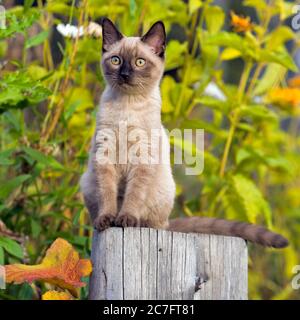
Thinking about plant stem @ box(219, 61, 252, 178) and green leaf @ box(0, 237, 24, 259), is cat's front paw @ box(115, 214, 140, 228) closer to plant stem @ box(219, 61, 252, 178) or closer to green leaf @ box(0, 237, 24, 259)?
green leaf @ box(0, 237, 24, 259)

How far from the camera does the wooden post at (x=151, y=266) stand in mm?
2432

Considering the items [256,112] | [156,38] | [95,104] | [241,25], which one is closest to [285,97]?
[256,112]

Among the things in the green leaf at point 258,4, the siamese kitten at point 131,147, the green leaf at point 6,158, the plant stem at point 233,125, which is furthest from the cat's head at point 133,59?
the green leaf at point 258,4

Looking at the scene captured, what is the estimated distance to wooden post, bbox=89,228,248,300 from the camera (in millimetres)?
2432

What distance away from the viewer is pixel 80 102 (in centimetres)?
361

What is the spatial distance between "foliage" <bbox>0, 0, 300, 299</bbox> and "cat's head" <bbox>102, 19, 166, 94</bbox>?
36 cm

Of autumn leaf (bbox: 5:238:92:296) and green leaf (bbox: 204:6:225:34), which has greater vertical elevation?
green leaf (bbox: 204:6:225:34)

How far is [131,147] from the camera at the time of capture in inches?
109

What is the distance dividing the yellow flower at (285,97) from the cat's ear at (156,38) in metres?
1.31

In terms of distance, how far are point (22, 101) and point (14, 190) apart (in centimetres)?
62

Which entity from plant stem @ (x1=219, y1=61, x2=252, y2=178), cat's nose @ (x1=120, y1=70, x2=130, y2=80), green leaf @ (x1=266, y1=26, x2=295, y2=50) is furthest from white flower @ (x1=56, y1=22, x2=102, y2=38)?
green leaf @ (x1=266, y1=26, x2=295, y2=50)

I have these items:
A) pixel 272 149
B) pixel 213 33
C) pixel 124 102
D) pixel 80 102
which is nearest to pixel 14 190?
pixel 80 102

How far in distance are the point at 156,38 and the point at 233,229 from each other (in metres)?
0.93
